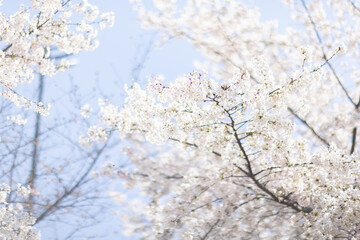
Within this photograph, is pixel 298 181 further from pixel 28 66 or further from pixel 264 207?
pixel 28 66

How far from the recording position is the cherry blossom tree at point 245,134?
301 centimetres

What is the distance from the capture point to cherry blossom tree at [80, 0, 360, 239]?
3010 mm

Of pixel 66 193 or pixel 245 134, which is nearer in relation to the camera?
pixel 245 134

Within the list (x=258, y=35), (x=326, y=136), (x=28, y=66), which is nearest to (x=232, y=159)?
(x=28, y=66)

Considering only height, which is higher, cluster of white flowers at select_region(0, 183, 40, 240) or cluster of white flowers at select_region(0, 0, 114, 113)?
cluster of white flowers at select_region(0, 0, 114, 113)

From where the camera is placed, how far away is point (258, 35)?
26.0 feet

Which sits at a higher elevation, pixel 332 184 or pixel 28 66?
pixel 28 66

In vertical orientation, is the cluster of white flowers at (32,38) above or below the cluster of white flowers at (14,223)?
above

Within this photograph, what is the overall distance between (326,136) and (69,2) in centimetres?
496

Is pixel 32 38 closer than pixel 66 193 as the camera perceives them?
Yes

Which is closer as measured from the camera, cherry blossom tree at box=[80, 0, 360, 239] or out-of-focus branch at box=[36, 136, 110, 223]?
cherry blossom tree at box=[80, 0, 360, 239]

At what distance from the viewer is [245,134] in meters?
3.57

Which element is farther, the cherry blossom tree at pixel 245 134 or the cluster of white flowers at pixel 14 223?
the cluster of white flowers at pixel 14 223

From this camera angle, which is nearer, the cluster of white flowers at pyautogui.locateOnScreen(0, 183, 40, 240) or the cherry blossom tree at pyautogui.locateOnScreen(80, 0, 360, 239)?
the cherry blossom tree at pyautogui.locateOnScreen(80, 0, 360, 239)
